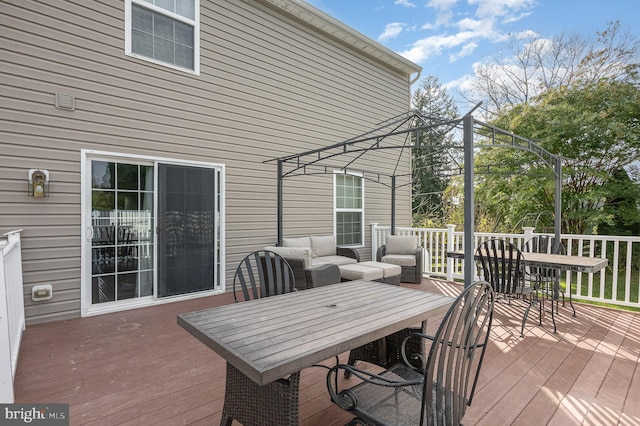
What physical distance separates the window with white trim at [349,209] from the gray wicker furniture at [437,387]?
5470 mm

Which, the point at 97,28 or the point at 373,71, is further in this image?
the point at 373,71

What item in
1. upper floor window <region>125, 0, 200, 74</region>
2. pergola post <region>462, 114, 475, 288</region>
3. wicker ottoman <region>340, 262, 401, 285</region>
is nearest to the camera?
pergola post <region>462, 114, 475, 288</region>

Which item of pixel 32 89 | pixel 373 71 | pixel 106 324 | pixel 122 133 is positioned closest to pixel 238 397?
pixel 106 324

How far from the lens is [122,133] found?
4.22 m

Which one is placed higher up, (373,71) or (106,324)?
(373,71)

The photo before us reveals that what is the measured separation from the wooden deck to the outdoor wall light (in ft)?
4.87

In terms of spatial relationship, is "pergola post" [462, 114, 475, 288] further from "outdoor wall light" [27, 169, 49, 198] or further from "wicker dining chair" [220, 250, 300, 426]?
"outdoor wall light" [27, 169, 49, 198]

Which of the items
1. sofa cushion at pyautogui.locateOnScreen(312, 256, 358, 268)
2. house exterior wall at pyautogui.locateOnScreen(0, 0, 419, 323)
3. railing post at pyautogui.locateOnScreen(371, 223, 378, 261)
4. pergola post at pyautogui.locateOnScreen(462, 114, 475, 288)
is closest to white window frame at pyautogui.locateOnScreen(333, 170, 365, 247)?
house exterior wall at pyautogui.locateOnScreen(0, 0, 419, 323)

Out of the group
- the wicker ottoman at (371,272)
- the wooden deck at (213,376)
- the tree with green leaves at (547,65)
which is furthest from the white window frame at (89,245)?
the tree with green leaves at (547,65)

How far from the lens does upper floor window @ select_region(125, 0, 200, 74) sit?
4336 mm

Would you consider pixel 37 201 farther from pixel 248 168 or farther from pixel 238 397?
pixel 238 397

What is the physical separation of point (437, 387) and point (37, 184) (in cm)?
445

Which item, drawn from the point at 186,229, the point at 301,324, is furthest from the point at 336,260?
the point at 301,324

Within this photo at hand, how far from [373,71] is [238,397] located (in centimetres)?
761
